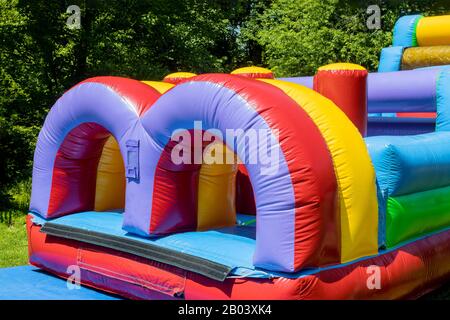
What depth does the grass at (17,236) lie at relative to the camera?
4914 millimetres

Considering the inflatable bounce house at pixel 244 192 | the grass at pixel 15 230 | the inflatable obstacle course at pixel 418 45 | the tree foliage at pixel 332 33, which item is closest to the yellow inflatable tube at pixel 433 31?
the inflatable obstacle course at pixel 418 45

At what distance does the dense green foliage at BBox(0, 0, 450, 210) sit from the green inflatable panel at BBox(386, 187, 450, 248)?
573 centimetres

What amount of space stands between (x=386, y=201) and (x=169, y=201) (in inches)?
55.4

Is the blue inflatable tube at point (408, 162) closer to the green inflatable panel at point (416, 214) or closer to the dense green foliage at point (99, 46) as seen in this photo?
the green inflatable panel at point (416, 214)

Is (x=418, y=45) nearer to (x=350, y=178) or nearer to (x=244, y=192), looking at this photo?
(x=244, y=192)

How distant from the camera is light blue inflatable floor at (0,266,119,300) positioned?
15.2 feet

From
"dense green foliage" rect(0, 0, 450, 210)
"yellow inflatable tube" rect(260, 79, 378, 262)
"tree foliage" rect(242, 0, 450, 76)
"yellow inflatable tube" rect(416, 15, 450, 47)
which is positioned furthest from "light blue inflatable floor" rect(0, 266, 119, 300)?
"tree foliage" rect(242, 0, 450, 76)

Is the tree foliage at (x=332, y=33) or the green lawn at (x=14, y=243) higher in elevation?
the tree foliage at (x=332, y=33)

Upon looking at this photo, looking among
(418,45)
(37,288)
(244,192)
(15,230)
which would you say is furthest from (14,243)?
(418,45)

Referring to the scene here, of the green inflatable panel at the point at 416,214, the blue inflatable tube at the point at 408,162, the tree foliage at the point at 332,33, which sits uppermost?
the tree foliage at the point at 332,33

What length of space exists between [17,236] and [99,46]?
4.62m

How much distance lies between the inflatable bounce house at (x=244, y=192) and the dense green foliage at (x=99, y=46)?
3.73m

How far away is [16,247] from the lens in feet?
21.4
